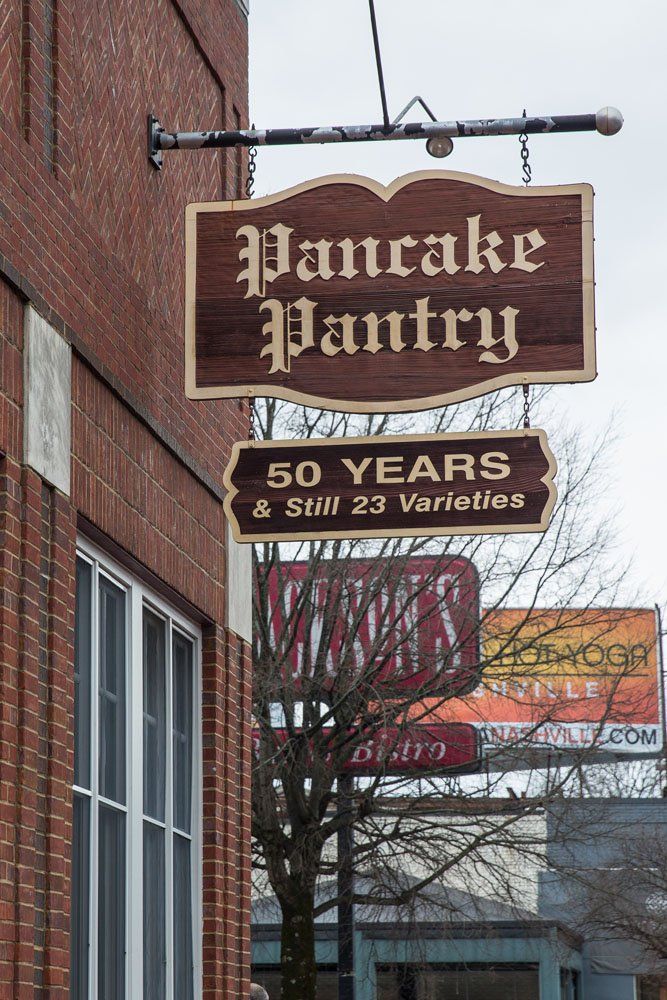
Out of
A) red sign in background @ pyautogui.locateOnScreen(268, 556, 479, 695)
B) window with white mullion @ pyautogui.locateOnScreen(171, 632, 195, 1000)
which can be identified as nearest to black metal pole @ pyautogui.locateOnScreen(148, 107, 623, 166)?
window with white mullion @ pyautogui.locateOnScreen(171, 632, 195, 1000)

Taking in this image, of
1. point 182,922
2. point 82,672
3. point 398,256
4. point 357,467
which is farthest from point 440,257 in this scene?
point 182,922

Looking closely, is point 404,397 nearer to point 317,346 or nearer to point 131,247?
point 317,346

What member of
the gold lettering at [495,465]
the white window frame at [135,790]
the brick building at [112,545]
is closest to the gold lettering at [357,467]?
the gold lettering at [495,465]

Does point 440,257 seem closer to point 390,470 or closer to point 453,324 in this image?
point 453,324

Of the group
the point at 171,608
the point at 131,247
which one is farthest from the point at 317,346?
the point at 171,608

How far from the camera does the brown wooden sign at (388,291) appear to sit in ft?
23.3

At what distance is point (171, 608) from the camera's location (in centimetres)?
840

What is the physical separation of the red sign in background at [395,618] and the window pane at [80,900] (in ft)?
39.4

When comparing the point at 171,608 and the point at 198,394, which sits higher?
the point at 198,394

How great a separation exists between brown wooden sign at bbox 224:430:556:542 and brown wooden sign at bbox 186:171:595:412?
0.87ft

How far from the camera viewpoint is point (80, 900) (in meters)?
6.71

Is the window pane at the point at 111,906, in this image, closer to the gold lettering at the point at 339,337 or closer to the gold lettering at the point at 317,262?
the gold lettering at the point at 339,337

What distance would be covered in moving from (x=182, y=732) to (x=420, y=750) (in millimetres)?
11523

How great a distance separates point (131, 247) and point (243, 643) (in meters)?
2.83
